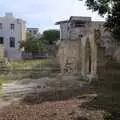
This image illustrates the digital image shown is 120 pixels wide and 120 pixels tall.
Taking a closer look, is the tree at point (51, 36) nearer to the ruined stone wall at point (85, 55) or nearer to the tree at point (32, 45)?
the tree at point (32, 45)

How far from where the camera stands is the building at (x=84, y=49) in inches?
776

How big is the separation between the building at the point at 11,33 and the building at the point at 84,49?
8721mm

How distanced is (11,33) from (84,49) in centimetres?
2760

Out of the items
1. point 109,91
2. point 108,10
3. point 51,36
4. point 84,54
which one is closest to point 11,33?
point 51,36

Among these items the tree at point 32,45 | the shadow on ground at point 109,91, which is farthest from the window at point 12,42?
the shadow on ground at point 109,91

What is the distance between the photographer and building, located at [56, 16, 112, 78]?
19.7 metres

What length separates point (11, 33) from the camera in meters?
50.1

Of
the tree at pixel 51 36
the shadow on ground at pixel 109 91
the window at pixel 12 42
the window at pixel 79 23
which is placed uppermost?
the window at pixel 79 23

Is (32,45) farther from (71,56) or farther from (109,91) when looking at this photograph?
(109,91)

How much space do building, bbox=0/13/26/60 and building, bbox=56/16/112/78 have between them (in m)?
8.72

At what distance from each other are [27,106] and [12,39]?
1468 inches

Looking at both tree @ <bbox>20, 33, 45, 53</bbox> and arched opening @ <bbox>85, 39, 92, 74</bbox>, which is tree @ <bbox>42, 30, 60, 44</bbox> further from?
arched opening @ <bbox>85, 39, 92, 74</bbox>

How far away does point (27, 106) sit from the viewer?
13.6 m

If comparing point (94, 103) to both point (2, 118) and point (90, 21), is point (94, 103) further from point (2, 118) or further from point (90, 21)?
point (90, 21)
